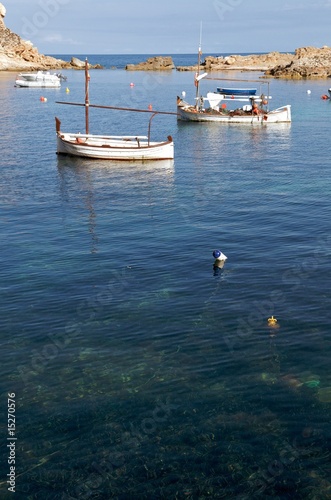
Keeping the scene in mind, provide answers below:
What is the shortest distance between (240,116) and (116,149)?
1260 inches

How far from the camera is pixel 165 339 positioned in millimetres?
23312

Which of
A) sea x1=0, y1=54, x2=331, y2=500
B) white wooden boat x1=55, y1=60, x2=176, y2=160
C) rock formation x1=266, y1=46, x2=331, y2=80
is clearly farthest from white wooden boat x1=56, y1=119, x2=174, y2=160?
rock formation x1=266, y1=46, x2=331, y2=80

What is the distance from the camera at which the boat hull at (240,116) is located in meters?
83.9

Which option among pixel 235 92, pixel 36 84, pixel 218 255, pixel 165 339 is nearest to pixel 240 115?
pixel 235 92

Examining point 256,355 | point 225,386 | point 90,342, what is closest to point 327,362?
point 256,355

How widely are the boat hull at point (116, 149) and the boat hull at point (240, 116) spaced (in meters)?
27.5

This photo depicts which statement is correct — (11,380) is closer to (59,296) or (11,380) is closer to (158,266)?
(59,296)

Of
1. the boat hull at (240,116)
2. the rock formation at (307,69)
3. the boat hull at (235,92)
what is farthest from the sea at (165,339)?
the rock formation at (307,69)

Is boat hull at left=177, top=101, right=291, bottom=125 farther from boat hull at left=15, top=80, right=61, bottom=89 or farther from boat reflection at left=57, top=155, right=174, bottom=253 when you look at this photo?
boat hull at left=15, top=80, right=61, bottom=89

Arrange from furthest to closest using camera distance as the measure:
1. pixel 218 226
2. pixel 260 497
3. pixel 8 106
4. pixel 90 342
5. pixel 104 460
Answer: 1. pixel 8 106
2. pixel 218 226
3. pixel 90 342
4. pixel 104 460
5. pixel 260 497

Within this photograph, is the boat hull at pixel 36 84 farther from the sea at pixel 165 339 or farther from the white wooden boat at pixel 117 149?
the sea at pixel 165 339

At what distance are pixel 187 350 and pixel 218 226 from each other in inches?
656

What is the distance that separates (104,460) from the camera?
1680 cm

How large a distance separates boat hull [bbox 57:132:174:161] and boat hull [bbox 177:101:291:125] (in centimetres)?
2754
